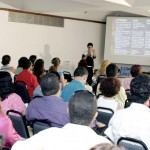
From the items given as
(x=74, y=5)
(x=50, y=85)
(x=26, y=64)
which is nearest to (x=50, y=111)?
(x=50, y=85)

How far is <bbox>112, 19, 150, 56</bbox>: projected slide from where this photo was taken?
10680mm

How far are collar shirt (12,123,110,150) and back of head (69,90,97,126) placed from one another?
14 cm

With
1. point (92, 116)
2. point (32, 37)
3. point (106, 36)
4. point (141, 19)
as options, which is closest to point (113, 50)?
point (106, 36)

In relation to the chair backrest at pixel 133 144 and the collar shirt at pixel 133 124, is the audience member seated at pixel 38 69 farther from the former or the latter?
the chair backrest at pixel 133 144

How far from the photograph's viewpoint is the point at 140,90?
2.82 metres

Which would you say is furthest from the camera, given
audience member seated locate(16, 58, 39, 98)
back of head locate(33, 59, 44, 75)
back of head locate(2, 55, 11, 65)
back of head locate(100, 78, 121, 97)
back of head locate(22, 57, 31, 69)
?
back of head locate(2, 55, 11, 65)

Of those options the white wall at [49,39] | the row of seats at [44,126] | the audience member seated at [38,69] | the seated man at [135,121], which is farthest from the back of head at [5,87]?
the white wall at [49,39]

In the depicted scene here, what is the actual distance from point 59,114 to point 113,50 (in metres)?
8.34

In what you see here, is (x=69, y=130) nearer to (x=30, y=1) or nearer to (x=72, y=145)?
(x=72, y=145)

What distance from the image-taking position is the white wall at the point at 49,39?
8539 mm

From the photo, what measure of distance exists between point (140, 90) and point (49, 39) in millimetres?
7075

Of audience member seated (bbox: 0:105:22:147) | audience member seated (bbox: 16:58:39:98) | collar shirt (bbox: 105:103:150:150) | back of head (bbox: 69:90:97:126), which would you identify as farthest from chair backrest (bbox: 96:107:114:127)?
audience member seated (bbox: 16:58:39:98)

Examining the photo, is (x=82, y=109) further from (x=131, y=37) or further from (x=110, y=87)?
(x=131, y=37)

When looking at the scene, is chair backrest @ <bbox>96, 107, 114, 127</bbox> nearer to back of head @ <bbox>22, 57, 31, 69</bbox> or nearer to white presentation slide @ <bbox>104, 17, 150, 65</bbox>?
back of head @ <bbox>22, 57, 31, 69</bbox>
